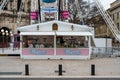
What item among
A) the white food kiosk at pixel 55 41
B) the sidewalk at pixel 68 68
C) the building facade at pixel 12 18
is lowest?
the sidewalk at pixel 68 68

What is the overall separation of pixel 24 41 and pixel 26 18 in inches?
2107

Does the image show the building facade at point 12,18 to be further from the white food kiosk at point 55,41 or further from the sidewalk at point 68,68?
the sidewalk at point 68,68

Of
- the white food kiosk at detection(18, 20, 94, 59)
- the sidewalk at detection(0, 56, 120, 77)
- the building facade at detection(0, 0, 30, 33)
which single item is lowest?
the sidewalk at detection(0, 56, 120, 77)

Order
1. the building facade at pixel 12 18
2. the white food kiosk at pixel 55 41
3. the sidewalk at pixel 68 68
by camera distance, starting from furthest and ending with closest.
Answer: the building facade at pixel 12 18 → the white food kiosk at pixel 55 41 → the sidewalk at pixel 68 68

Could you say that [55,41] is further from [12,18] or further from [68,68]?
[12,18]

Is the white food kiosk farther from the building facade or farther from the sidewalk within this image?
the building facade

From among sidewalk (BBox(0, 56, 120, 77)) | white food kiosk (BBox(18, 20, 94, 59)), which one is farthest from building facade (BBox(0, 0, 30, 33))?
sidewalk (BBox(0, 56, 120, 77))

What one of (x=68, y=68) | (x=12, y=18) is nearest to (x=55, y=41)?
(x=68, y=68)

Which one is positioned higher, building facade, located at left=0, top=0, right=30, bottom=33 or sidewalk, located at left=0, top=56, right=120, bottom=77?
building facade, located at left=0, top=0, right=30, bottom=33

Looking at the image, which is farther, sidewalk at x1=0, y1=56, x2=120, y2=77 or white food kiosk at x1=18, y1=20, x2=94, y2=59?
white food kiosk at x1=18, y1=20, x2=94, y2=59

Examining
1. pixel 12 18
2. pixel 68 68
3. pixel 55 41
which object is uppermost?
pixel 12 18

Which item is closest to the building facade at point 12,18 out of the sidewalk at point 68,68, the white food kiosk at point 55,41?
the white food kiosk at point 55,41

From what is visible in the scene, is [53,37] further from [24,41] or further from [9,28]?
[9,28]

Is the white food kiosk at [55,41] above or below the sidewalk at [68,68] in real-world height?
above
